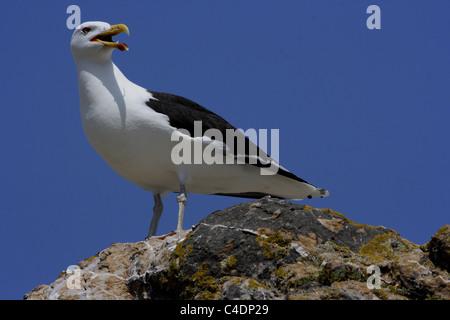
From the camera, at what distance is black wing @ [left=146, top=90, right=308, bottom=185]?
11.4 meters

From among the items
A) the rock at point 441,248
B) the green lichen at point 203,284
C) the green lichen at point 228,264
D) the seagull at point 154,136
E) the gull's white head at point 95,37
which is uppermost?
the gull's white head at point 95,37

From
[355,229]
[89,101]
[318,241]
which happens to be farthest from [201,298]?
[89,101]

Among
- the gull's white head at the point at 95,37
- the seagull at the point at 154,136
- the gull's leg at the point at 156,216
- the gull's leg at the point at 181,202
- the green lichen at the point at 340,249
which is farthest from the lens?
the gull's leg at the point at 156,216

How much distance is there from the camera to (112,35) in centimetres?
1171

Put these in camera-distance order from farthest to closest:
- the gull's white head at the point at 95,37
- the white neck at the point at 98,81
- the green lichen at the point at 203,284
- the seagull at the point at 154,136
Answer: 1. the gull's white head at the point at 95,37
2. the white neck at the point at 98,81
3. the seagull at the point at 154,136
4. the green lichen at the point at 203,284

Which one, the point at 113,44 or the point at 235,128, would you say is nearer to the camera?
the point at 113,44

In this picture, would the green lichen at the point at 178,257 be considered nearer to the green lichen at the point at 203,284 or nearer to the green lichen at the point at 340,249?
the green lichen at the point at 203,284

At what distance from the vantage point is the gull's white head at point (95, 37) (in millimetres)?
11578

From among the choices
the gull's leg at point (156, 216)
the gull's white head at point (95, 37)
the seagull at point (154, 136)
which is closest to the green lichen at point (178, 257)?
the seagull at point (154, 136)

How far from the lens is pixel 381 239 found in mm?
8789

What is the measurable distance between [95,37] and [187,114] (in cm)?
200
